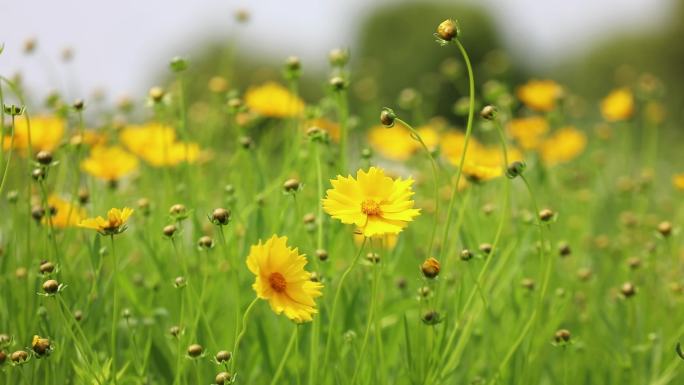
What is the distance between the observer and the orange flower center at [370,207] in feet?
3.15

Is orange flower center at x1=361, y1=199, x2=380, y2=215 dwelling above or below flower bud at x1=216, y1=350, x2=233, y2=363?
above

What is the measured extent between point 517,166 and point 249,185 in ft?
2.31

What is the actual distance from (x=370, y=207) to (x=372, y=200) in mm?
11

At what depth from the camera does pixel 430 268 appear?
39.6 inches

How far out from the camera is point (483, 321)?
1439 millimetres

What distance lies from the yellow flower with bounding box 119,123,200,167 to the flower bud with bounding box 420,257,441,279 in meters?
0.76

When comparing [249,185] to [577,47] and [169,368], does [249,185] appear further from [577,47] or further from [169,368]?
[577,47]

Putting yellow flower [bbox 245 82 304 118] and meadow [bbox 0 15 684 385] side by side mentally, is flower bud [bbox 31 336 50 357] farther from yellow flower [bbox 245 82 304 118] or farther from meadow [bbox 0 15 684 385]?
yellow flower [bbox 245 82 304 118]

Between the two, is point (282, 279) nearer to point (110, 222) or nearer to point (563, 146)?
point (110, 222)

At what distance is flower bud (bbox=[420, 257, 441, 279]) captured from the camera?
1.00m

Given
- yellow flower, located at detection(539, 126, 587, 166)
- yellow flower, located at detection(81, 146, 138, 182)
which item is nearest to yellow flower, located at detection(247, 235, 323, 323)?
yellow flower, located at detection(81, 146, 138, 182)

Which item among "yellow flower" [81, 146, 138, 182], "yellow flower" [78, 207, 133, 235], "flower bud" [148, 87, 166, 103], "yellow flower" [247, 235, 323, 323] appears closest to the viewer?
"yellow flower" [247, 235, 323, 323]

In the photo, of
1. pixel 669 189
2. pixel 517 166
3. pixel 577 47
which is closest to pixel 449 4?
pixel 577 47

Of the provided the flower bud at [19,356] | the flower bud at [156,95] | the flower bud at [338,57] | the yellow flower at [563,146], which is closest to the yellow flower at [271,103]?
the flower bud at [338,57]
